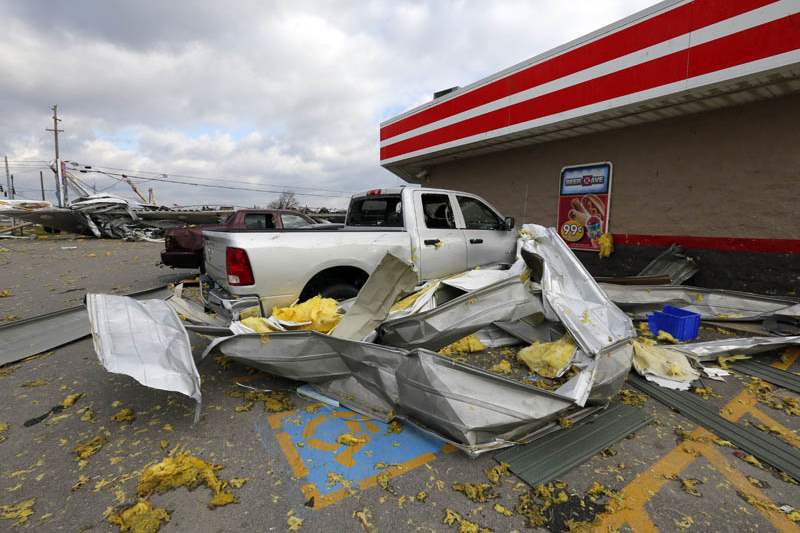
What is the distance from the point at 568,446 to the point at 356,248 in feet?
9.28

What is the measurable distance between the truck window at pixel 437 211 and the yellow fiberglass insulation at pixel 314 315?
2029 millimetres

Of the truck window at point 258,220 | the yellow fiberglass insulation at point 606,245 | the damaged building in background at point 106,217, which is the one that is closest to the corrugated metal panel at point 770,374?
the yellow fiberglass insulation at point 606,245

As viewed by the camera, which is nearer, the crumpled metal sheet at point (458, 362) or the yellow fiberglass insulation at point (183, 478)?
the yellow fiberglass insulation at point (183, 478)

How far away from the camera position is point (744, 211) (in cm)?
589

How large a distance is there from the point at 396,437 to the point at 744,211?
675cm

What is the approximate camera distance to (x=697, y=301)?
17.6 ft

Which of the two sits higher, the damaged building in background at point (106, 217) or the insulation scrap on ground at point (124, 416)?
the damaged building in background at point (106, 217)

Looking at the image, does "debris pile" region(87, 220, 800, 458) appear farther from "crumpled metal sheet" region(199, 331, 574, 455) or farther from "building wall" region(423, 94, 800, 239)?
"building wall" region(423, 94, 800, 239)

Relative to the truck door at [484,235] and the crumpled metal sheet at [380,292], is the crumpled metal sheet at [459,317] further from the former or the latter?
the truck door at [484,235]

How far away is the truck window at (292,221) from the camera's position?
1064 cm

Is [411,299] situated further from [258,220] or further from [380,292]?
[258,220]

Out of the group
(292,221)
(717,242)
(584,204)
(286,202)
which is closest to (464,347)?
(717,242)

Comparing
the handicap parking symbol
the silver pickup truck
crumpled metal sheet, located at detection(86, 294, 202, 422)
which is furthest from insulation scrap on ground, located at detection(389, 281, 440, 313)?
crumpled metal sheet, located at detection(86, 294, 202, 422)

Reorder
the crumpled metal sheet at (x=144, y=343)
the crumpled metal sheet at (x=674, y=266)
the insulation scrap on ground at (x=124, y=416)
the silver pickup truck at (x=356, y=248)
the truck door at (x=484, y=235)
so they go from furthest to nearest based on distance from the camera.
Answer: the crumpled metal sheet at (x=674, y=266)
the truck door at (x=484, y=235)
the silver pickup truck at (x=356, y=248)
the insulation scrap on ground at (x=124, y=416)
the crumpled metal sheet at (x=144, y=343)
